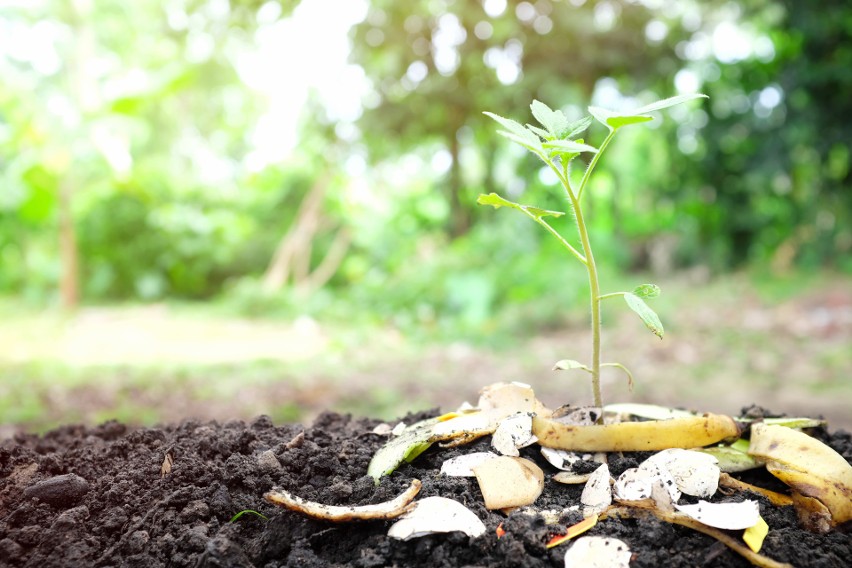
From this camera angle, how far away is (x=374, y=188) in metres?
8.59

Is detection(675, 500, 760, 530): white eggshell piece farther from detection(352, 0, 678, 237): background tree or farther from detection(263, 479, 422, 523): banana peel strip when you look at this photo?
detection(352, 0, 678, 237): background tree

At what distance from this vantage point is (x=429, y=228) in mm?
7254

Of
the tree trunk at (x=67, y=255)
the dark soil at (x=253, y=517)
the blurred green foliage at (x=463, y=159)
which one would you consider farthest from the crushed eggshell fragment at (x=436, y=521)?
the tree trunk at (x=67, y=255)

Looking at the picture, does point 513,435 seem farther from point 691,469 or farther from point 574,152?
point 574,152

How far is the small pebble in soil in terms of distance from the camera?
788mm

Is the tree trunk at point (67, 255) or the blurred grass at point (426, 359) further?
the tree trunk at point (67, 255)

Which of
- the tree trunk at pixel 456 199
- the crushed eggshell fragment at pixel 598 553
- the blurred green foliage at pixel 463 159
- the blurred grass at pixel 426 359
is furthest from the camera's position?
the tree trunk at pixel 456 199

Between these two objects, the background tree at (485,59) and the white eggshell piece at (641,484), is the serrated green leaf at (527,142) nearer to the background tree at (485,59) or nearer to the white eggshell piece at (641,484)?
the white eggshell piece at (641,484)

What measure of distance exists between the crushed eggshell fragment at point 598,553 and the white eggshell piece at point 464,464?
0.59 feet

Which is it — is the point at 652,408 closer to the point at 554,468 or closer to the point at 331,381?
the point at 554,468

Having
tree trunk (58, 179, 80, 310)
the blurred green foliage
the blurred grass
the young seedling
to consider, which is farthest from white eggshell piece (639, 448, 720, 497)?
tree trunk (58, 179, 80, 310)

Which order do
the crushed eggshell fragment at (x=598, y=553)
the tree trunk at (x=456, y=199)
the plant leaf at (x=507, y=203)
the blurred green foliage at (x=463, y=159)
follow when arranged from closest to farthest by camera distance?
the crushed eggshell fragment at (x=598, y=553)
the plant leaf at (x=507, y=203)
the blurred green foliage at (x=463, y=159)
the tree trunk at (x=456, y=199)

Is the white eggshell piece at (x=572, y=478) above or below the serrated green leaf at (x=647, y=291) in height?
below

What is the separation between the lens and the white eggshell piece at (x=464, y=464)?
0.85m
